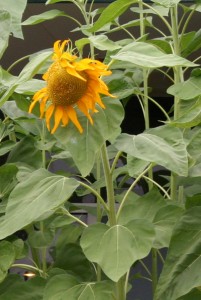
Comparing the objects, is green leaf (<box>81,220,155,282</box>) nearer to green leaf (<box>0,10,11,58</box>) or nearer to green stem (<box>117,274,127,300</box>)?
green stem (<box>117,274,127,300</box>)

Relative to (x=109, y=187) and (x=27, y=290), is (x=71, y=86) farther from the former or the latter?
(x=27, y=290)

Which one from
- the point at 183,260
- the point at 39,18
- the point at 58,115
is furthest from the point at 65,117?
the point at 39,18

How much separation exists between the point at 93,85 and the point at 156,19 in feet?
4.78

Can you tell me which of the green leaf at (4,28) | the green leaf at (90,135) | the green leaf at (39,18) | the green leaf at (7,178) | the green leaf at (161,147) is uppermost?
the green leaf at (4,28)

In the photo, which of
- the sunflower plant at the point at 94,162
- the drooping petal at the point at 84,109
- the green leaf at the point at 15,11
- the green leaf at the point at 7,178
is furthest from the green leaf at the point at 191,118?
the green leaf at the point at 7,178

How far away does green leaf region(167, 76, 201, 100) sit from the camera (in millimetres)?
845

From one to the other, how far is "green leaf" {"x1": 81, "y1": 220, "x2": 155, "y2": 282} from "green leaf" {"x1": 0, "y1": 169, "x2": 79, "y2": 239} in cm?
7

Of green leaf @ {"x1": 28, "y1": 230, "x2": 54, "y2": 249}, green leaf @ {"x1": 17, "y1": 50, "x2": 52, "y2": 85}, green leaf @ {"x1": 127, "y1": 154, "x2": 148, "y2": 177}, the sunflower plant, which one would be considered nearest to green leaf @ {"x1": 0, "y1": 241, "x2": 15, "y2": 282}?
the sunflower plant

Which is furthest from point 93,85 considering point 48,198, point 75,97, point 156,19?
point 156,19

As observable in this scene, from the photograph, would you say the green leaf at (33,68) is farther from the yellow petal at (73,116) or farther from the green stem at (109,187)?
the green stem at (109,187)

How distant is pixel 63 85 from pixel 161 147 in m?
0.14

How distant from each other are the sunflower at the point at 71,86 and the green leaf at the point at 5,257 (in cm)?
24

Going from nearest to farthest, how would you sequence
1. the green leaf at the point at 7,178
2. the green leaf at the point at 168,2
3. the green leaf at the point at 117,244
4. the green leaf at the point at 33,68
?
the green leaf at the point at 33,68, the green leaf at the point at 117,244, the green leaf at the point at 168,2, the green leaf at the point at 7,178

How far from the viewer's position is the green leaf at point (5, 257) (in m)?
0.83
